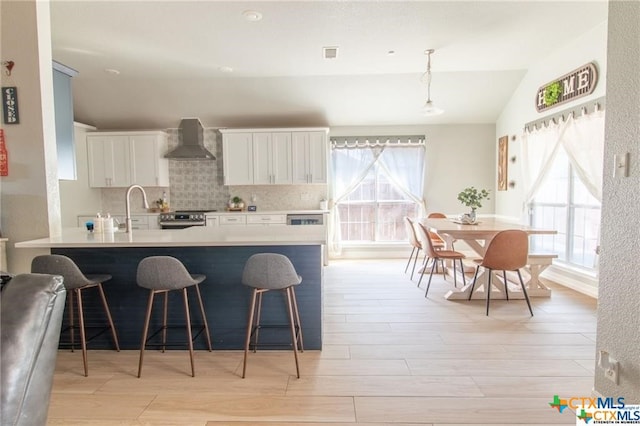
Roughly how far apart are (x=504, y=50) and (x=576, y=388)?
3.61 metres

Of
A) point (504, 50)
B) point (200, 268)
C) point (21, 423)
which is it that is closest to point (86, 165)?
point (200, 268)

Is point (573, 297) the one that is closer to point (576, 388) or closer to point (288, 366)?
point (576, 388)

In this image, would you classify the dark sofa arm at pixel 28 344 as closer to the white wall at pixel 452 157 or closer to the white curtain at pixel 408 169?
the white wall at pixel 452 157

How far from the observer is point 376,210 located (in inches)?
234

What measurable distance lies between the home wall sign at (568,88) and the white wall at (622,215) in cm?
237

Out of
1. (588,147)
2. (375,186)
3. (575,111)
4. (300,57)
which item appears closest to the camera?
(588,147)

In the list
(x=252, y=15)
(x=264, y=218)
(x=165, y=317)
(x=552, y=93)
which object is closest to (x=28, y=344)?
(x=165, y=317)

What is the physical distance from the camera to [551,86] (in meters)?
4.09

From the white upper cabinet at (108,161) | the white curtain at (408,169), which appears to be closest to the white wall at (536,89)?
the white curtain at (408,169)

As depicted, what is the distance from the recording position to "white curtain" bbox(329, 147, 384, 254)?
576 cm

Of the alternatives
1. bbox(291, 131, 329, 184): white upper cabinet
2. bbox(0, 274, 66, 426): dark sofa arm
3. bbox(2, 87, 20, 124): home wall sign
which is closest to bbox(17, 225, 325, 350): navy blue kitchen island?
bbox(2, 87, 20, 124): home wall sign

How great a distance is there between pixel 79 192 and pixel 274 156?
3.17 meters

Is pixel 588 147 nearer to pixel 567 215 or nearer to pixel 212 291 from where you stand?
pixel 567 215

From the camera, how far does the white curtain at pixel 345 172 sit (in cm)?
576
